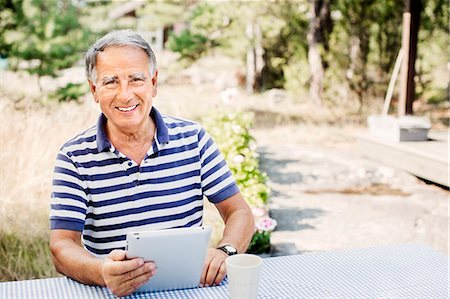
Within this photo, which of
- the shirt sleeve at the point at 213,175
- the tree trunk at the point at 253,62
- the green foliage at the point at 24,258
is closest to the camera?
the shirt sleeve at the point at 213,175

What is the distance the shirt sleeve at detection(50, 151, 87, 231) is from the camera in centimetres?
177

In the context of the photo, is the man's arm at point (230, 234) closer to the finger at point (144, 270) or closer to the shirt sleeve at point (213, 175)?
the shirt sleeve at point (213, 175)

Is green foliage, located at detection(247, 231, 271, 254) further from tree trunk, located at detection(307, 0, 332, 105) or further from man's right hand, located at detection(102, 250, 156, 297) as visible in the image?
tree trunk, located at detection(307, 0, 332, 105)

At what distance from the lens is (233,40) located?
14.9 metres

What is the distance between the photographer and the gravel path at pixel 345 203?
165 inches

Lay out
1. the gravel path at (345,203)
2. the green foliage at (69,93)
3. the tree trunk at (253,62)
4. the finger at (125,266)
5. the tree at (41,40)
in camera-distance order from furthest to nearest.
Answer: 1. the tree trunk at (253,62)
2. the tree at (41,40)
3. the green foliage at (69,93)
4. the gravel path at (345,203)
5. the finger at (125,266)

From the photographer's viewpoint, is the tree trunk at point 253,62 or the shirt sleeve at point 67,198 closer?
the shirt sleeve at point 67,198

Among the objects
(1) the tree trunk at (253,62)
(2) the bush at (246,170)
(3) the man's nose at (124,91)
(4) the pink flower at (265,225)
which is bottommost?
(4) the pink flower at (265,225)

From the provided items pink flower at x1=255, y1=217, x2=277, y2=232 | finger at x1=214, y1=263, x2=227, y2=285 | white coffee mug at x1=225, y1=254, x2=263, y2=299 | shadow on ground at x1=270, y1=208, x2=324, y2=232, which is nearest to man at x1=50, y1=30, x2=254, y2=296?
finger at x1=214, y1=263, x2=227, y2=285

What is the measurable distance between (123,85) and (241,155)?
2.49m

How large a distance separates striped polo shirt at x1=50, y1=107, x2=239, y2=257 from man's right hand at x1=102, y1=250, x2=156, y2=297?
0.37 metres

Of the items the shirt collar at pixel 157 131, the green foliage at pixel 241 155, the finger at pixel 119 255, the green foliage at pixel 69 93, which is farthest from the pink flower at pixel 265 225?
the green foliage at pixel 69 93

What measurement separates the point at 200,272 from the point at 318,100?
987cm

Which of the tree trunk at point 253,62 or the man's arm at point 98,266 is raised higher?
the tree trunk at point 253,62
